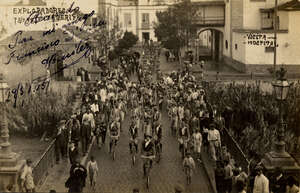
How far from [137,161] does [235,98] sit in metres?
9.04

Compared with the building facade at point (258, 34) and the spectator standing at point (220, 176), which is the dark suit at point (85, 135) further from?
the building facade at point (258, 34)

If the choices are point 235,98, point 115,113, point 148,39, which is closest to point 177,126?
point 115,113

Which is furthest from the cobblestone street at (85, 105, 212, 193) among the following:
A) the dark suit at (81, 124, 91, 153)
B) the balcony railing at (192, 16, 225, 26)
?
the balcony railing at (192, 16, 225, 26)

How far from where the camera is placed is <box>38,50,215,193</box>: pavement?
14.8 metres

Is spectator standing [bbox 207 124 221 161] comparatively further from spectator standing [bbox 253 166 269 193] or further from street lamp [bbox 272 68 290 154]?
spectator standing [bbox 253 166 269 193]

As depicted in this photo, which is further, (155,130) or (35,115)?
(35,115)

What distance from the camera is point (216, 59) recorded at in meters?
53.9

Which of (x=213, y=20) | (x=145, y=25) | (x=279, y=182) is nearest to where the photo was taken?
(x=279, y=182)

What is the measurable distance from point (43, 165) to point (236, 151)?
6967mm

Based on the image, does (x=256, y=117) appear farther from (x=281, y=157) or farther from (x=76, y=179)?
(x=76, y=179)

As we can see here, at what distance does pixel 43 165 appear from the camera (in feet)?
51.0

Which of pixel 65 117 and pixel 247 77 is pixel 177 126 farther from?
pixel 247 77

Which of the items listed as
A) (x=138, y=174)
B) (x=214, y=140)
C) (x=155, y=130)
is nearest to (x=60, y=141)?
(x=138, y=174)

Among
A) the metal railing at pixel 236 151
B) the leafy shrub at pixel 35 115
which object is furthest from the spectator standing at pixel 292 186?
the leafy shrub at pixel 35 115
